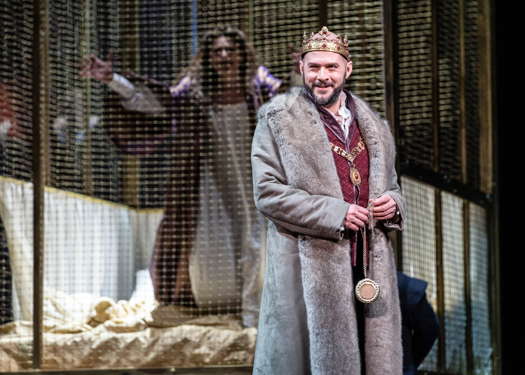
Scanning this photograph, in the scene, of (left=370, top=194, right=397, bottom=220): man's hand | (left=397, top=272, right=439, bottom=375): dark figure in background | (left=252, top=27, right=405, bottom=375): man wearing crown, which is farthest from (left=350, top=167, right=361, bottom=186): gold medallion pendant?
(left=397, top=272, right=439, bottom=375): dark figure in background

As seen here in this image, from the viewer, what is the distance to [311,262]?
11.9 ft

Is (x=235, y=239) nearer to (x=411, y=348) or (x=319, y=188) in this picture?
(x=411, y=348)

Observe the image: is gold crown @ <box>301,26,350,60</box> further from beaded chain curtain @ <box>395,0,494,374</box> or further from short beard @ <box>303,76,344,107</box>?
beaded chain curtain @ <box>395,0,494,374</box>

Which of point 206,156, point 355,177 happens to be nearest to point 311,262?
point 355,177

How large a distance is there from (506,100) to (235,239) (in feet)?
6.81

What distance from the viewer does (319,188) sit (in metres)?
3.64

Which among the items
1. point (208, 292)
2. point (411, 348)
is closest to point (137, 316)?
point (208, 292)

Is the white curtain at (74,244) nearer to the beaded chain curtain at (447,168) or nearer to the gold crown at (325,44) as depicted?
the beaded chain curtain at (447,168)

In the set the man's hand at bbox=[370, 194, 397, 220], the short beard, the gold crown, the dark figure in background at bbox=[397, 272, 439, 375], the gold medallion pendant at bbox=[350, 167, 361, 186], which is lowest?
the dark figure in background at bbox=[397, 272, 439, 375]

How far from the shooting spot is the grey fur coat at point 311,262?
358 cm

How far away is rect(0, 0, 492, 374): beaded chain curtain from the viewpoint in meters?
5.52

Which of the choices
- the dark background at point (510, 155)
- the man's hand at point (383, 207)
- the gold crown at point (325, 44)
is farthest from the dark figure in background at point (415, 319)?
the dark background at point (510, 155)

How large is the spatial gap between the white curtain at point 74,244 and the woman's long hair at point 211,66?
3.35 feet

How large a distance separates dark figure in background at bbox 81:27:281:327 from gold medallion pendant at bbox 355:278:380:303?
220 cm
